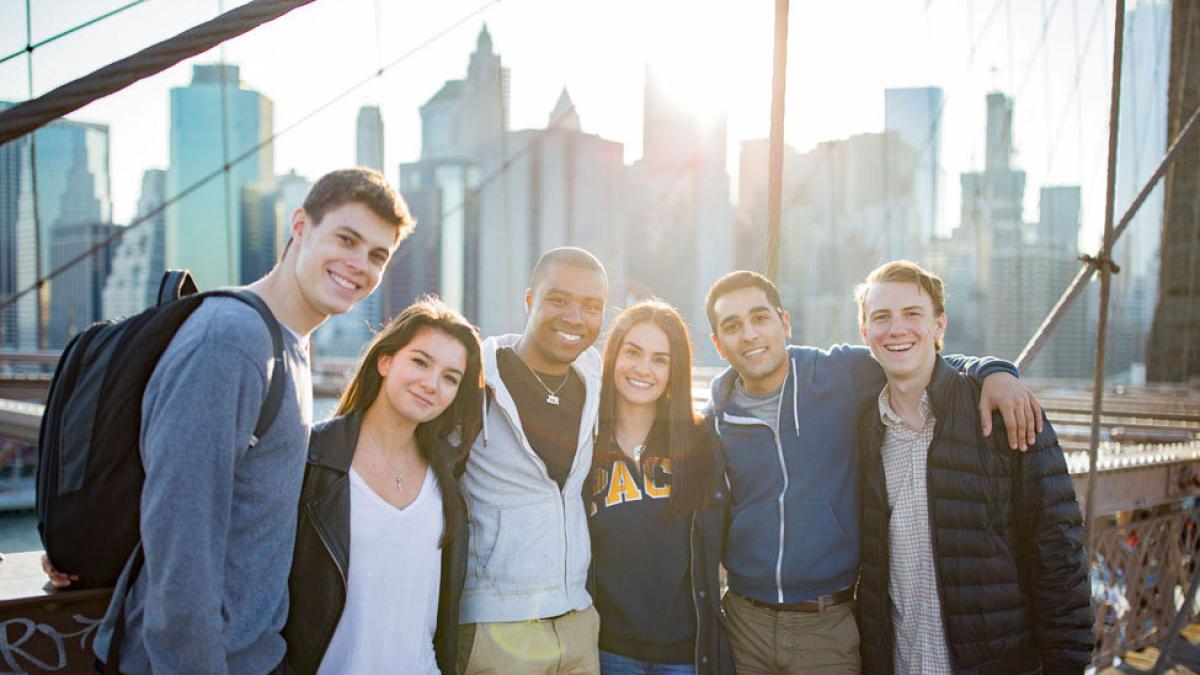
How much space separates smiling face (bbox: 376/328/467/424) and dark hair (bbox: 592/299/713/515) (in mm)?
528

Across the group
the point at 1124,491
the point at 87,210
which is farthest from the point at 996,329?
the point at 87,210

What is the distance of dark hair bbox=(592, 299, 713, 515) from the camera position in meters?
2.21

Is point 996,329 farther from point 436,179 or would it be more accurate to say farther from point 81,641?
point 436,179

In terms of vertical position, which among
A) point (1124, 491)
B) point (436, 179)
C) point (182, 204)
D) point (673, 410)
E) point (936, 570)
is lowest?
point (1124, 491)

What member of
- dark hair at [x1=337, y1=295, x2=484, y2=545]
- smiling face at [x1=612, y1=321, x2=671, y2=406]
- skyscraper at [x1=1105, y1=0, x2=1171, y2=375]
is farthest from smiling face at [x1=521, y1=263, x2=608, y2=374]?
skyscraper at [x1=1105, y1=0, x2=1171, y2=375]

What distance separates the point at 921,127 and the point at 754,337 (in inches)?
430

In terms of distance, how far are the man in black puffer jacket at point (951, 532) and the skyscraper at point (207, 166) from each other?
16041mm

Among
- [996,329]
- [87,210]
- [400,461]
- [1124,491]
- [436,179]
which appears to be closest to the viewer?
[400,461]

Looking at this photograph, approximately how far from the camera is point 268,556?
4.82 feet

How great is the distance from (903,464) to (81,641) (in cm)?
192

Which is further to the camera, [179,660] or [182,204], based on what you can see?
[182,204]

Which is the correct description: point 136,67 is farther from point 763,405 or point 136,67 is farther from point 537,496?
point 763,405

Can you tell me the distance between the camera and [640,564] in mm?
2168

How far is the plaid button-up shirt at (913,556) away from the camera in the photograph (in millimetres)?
2070
